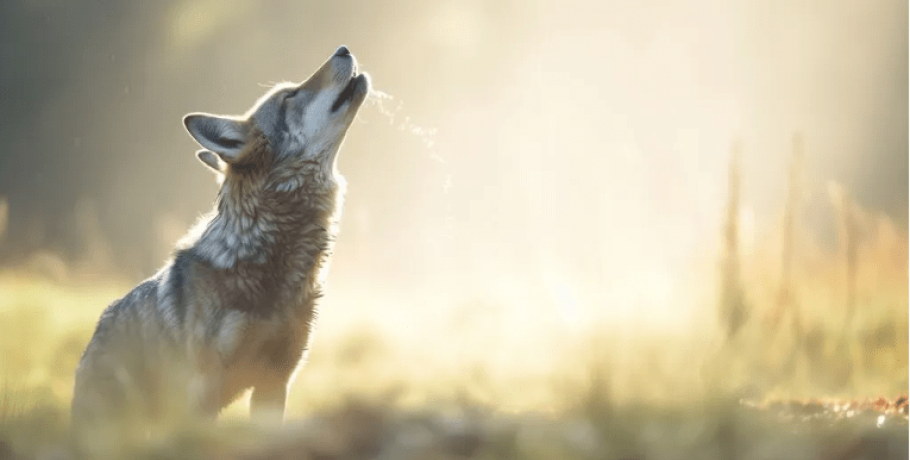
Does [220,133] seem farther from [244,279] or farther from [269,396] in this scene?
[269,396]

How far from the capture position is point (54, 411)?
4.16m

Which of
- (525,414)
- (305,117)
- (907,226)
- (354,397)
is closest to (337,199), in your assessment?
(305,117)

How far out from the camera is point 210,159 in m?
5.36

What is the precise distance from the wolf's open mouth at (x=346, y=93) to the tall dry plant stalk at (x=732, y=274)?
256cm

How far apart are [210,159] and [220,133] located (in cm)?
49

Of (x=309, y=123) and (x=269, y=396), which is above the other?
(x=309, y=123)

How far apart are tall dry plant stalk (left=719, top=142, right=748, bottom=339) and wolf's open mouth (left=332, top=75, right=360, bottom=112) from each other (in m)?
2.56

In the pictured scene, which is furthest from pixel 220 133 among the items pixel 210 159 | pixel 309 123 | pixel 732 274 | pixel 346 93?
pixel 732 274

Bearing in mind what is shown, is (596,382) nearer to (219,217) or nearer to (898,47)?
(219,217)

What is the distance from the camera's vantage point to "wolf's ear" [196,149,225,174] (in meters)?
5.30

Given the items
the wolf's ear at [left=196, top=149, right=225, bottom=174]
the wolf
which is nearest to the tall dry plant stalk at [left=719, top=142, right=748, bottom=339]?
the wolf

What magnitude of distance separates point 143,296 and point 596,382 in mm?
3160

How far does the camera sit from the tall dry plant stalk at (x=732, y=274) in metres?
3.64

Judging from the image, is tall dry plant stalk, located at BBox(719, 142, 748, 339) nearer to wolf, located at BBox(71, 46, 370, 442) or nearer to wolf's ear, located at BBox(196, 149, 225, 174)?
wolf, located at BBox(71, 46, 370, 442)
